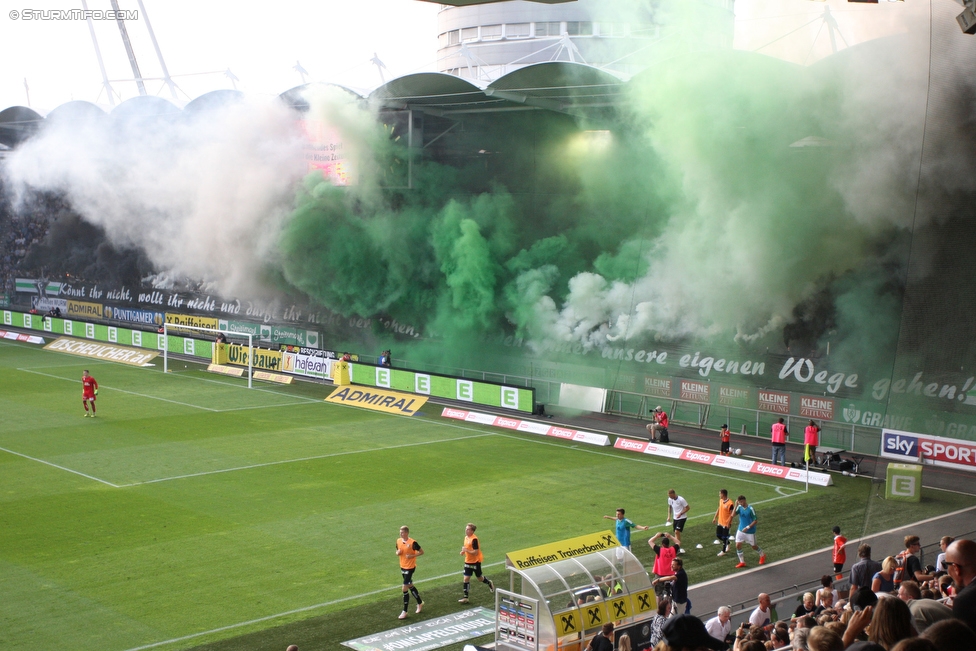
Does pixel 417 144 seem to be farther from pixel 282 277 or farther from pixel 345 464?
pixel 345 464

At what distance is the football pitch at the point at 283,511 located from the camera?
14922 millimetres

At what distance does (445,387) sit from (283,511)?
14749 millimetres

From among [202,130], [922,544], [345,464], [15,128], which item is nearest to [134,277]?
[15,128]

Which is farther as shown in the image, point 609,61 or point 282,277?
point 282,277

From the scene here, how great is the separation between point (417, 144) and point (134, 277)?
28690mm

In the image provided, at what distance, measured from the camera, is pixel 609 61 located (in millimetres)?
37375

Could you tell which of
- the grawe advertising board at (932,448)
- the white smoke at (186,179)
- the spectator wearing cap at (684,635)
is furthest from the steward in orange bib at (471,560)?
the white smoke at (186,179)

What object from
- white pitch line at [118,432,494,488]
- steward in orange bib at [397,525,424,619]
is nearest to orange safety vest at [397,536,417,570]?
steward in orange bib at [397,525,424,619]

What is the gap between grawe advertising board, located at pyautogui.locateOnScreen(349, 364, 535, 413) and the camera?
3291cm

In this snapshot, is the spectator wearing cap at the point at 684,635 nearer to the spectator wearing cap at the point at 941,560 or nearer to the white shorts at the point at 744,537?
the spectator wearing cap at the point at 941,560

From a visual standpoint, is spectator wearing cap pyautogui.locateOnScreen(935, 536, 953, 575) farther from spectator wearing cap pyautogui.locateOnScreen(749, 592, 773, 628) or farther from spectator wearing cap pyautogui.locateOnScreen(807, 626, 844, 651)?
spectator wearing cap pyautogui.locateOnScreen(807, 626, 844, 651)

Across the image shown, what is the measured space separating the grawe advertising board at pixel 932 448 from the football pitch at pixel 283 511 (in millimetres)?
470

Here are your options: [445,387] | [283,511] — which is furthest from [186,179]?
[283,511]

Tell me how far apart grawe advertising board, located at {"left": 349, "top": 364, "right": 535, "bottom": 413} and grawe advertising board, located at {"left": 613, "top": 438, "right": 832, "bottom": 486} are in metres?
5.19
